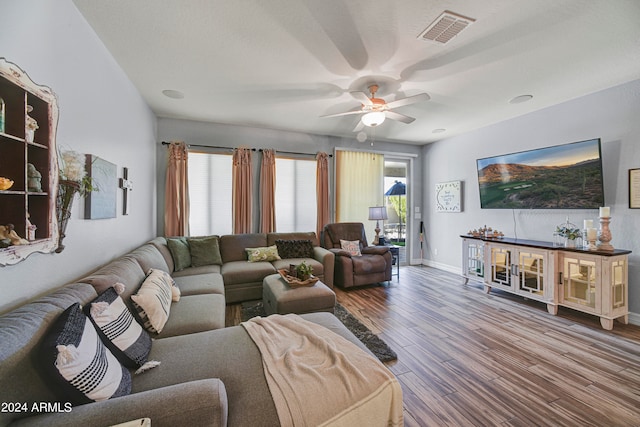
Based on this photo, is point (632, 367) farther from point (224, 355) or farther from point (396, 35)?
point (396, 35)

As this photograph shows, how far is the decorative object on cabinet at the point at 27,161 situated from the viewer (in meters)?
1.16

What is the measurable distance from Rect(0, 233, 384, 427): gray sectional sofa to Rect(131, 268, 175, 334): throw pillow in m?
0.07

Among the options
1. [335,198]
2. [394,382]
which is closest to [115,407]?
[394,382]

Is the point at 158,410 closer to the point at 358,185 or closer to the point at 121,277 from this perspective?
the point at 121,277

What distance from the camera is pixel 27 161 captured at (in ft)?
4.13

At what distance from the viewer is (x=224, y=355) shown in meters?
1.40

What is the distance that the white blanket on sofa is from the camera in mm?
1073

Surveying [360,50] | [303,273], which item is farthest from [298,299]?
[360,50]

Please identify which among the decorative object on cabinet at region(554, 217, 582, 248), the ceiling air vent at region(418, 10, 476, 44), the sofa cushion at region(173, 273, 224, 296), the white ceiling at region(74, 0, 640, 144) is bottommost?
the sofa cushion at region(173, 273, 224, 296)

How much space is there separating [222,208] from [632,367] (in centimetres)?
508

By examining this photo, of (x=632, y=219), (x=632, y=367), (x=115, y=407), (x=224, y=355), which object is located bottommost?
(x=632, y=367)

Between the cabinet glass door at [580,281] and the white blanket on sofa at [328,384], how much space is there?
3.08 metres

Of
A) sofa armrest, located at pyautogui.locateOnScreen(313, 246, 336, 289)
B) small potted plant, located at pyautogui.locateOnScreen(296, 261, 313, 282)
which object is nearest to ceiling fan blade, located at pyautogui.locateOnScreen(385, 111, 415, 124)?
small potted plant, located at pyautogui.locateOnScreen(296, 261, 313, 282)

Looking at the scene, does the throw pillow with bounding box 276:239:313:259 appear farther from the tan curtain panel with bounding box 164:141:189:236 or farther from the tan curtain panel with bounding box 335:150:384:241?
the tan curtain panel with bounding box 164:141:189:236
